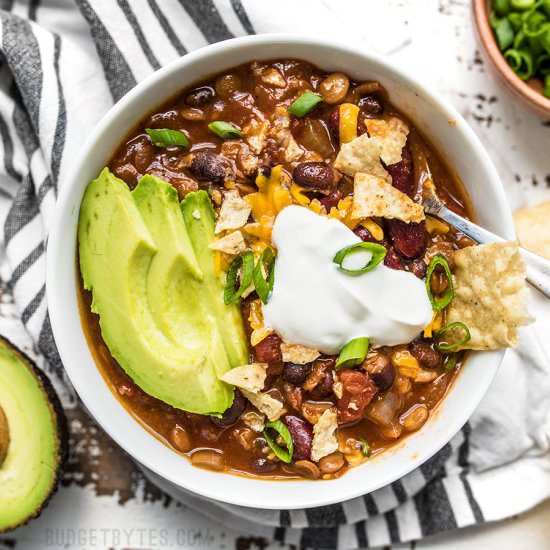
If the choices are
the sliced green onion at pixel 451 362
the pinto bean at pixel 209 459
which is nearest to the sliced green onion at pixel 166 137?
the pinto bean at pixel 209 459

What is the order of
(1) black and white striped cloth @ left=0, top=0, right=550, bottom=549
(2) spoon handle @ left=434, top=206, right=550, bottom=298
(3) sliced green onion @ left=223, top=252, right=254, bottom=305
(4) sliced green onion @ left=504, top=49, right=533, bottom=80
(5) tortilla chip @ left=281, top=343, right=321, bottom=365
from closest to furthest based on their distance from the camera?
(3) sliced green onion @ left=223, top=252, right=254, bottom=305 → (5) tortilla chip @ left=281, top=343, right=321, bottom=365 → (2) spoon handle @ left=434, top=206, right=550, bottom=298 → (1) black and white striped cloth @ left=0, top=0, right=550, bottom=549 → (4) sliced green onion @ left=504, top=49, right=533, bottom=80

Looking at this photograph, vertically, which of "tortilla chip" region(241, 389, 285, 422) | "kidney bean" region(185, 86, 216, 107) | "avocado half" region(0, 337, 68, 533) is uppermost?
"kidney bean" region(185, 86, 216, 107)

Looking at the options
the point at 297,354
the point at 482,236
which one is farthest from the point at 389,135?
the point at 297,354

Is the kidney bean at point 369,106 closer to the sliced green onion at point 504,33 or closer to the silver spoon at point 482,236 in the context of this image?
the silver spoon at point 482,236

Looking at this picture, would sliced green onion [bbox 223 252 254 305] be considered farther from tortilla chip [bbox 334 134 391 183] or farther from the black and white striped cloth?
the black and white striped cloth

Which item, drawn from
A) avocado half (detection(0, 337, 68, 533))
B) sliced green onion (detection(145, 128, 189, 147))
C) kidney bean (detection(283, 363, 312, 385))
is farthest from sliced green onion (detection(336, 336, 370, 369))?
avocado half (detection(0, 337, 68, 533))

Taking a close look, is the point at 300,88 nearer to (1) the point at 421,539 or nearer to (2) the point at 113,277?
(2) the point at 113,277

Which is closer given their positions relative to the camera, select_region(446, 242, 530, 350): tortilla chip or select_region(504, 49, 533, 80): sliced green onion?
select_region(446, 242, 530, 350): tortilla chip
